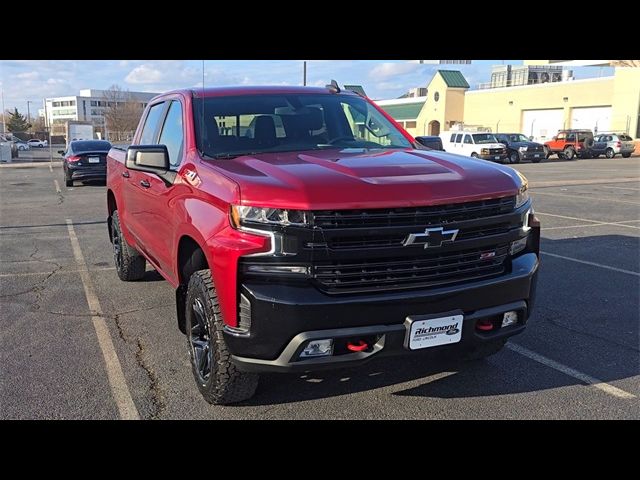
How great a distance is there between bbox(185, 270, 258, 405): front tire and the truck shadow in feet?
0.75

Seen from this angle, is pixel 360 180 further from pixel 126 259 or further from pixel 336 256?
pixel 126 259

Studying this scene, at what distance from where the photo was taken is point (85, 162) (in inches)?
785

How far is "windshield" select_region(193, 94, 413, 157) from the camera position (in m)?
4.16

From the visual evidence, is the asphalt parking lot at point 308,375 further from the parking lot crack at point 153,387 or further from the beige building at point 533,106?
the beige building at point 533,106

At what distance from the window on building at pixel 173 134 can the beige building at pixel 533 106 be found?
46.1 meters

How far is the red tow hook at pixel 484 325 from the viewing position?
3.38 m

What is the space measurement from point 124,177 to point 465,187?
3.77 metres

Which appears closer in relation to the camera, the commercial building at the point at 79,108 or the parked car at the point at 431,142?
the parked car at the point at 431,142

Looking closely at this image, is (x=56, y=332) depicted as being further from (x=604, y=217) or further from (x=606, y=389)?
(x=604, y=217)

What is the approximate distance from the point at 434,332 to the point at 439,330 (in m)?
0.03

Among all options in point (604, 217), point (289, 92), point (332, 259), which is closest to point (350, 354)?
point (332, 259)

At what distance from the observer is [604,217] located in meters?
11.5

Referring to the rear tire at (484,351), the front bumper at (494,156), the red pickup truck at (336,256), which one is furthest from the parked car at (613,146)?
the red pickup truck at (336,256)

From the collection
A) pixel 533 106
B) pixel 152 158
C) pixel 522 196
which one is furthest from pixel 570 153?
pixel 152 158
